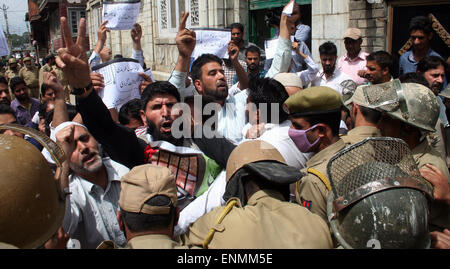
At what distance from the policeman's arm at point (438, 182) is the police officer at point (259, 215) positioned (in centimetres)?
63

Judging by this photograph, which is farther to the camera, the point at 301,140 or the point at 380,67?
the point at 380,67

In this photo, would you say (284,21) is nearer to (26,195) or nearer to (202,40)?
(202,40)

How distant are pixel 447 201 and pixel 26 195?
1.83 metres

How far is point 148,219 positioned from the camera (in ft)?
5.66

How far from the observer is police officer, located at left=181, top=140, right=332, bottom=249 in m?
1.57

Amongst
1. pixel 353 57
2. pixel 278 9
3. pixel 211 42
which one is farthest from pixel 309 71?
pixel 278 9

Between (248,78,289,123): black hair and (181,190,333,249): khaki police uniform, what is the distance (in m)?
1.25

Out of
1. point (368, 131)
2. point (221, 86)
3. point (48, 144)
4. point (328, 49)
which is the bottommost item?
point (368, 131)

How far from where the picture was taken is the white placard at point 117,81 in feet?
12.0

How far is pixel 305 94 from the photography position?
234 cm

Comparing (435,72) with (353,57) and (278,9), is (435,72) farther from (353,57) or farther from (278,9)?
(278,9)

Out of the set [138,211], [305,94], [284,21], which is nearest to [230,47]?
[284,21]

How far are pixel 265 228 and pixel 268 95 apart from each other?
1.52 m

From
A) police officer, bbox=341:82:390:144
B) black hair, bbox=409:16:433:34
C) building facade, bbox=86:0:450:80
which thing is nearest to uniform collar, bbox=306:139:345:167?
police officer, bbox=341:82:390:144
